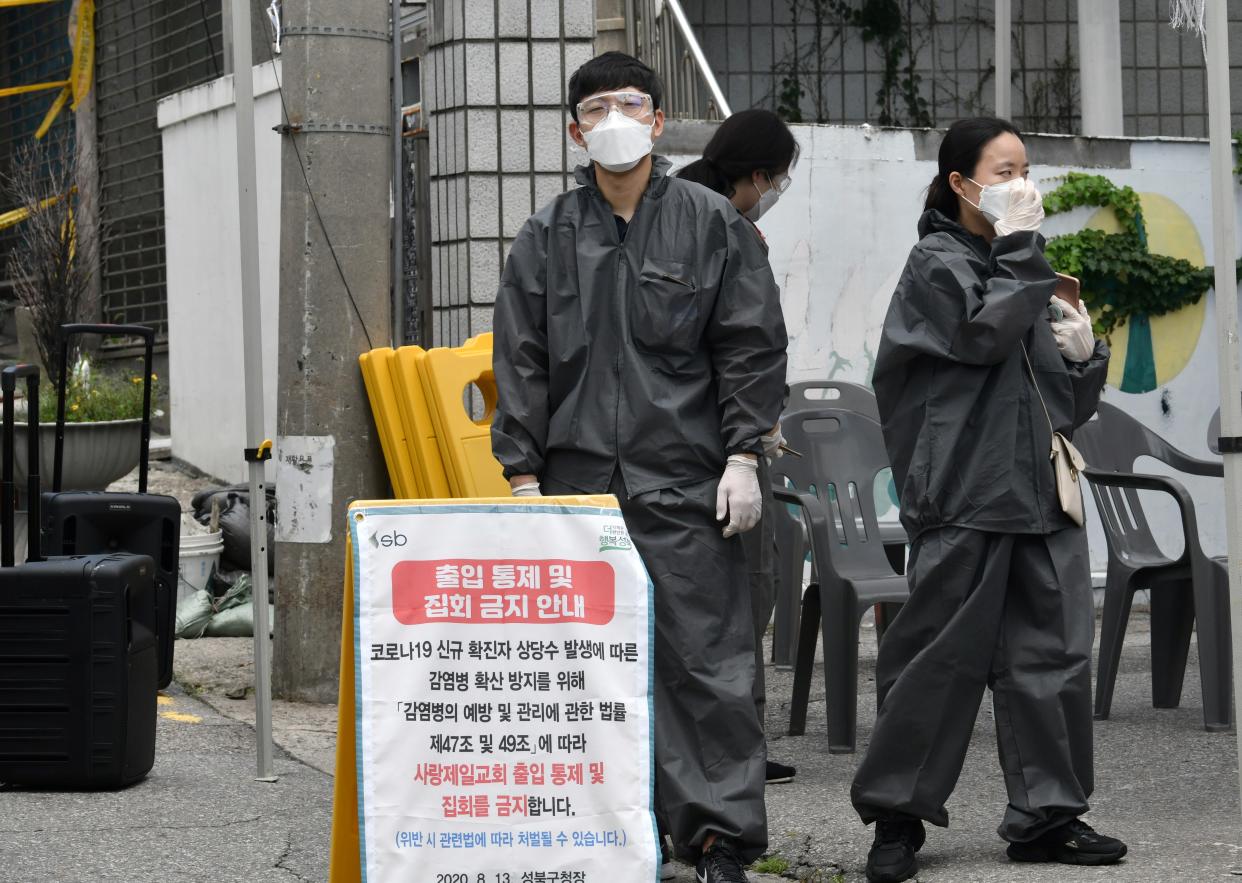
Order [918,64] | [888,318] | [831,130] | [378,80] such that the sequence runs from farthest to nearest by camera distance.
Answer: [918,64], [831,130], [378,80], [888,318]

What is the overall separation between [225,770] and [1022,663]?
2.60 m

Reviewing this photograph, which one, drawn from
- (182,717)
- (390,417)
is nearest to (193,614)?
(182,717)

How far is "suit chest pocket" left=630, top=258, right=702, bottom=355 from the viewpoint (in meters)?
3.95

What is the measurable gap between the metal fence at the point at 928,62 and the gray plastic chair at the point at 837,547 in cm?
839

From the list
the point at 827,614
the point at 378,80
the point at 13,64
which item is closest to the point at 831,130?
the point at 378,80

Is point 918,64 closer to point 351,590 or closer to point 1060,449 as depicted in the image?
point 1060,449

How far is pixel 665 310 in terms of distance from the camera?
3.94 m

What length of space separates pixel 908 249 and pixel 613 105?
494 cm

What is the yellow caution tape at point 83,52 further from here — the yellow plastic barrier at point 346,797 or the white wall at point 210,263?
the yellow plastic barrier at point 346,797

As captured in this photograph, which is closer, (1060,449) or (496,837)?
(496,837)

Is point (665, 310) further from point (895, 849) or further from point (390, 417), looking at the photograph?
point (390, 417)

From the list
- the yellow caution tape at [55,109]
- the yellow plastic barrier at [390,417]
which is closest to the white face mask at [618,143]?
the yellow plastic barrier at [390,417]

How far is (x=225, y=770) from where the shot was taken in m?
5.39

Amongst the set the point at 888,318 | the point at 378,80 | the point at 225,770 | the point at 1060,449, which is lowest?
the point at 225,770
